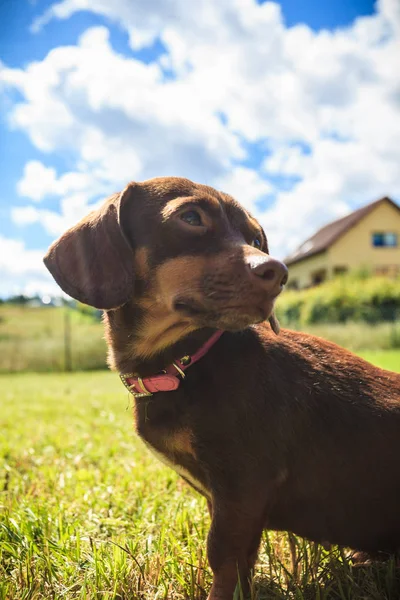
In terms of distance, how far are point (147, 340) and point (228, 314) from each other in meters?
0.50

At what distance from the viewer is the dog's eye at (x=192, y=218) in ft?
7.79

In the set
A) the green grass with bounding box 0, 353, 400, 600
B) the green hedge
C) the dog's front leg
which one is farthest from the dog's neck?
the green hedge

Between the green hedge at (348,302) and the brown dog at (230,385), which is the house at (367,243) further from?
the brown dog at (230,385)

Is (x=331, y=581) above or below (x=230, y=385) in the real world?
below

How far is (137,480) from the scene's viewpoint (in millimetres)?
4008

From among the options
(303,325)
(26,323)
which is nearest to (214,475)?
(303,325)

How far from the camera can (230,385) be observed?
7.29ft

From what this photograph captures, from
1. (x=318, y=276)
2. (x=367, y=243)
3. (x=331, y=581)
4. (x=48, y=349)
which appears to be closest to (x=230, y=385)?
(x=331, y=581)

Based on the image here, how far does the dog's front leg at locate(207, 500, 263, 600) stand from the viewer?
6.81 feet

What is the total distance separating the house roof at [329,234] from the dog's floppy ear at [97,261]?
3692 centimetres

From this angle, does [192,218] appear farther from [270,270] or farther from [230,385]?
[230,385]

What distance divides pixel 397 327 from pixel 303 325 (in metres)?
5.73

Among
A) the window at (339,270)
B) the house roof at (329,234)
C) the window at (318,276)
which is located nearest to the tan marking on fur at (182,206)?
the house roof at (329,234)

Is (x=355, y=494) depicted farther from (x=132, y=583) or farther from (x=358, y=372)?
(x=132, y=583)
